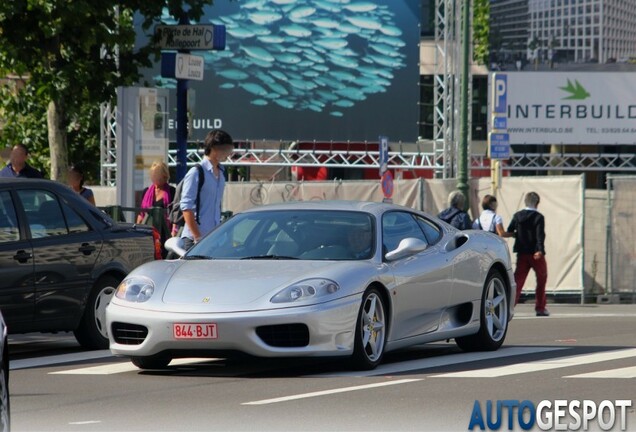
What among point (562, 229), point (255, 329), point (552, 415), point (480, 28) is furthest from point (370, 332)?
point (480, 28)

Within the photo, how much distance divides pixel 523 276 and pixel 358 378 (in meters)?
11.1

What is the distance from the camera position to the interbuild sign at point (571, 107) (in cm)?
4919

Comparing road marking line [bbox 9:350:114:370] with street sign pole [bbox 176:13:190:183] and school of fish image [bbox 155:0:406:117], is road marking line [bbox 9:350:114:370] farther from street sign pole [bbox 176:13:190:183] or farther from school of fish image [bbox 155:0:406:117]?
school of fish image [bbox 155:0:406:117]

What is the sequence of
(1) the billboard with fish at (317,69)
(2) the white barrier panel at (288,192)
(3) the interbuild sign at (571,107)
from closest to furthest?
(2) the white barrier panel at (288,192)
(1) the billboard with fish at (317,69)
(3) the interbuild sign at (571,107)

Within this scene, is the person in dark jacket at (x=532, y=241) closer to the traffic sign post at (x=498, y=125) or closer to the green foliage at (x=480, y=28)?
the traffic sign post at (x=498, y=125)

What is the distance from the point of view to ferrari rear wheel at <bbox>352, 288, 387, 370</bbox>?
11.3 metres

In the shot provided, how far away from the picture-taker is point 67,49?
20.1 meters

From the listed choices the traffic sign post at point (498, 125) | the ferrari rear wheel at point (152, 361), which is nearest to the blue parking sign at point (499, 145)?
the traffic sign post at point (498, 125)

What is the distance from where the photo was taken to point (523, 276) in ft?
71.6

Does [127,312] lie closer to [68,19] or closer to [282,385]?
[282,385]

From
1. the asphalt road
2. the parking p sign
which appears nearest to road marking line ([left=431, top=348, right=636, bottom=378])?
the asphalt road

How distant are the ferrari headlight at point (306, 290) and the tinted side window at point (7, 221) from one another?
2.87 metres

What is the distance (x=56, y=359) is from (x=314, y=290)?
299 cm

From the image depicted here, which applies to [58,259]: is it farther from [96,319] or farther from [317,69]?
[317,69]
